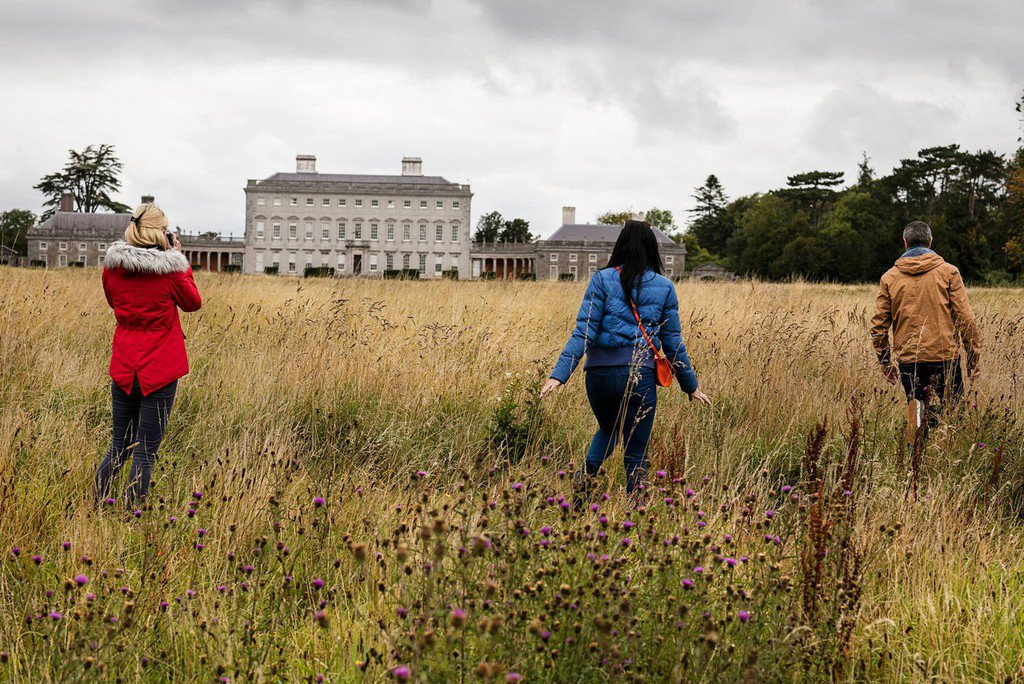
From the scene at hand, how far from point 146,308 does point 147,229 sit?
1.27 feet

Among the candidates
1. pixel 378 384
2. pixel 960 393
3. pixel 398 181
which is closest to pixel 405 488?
pixel 378 384

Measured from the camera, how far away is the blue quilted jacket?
3992 mm

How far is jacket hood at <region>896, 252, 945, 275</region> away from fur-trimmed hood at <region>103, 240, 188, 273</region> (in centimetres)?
463

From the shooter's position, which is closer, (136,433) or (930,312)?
(136,433)

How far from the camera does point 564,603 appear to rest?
2.11 metres

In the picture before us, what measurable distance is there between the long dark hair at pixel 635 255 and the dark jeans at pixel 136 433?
7.62ft

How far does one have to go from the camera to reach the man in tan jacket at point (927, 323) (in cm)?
546

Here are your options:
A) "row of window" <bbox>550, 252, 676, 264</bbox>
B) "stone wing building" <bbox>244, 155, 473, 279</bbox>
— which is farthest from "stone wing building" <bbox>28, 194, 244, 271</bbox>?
"row of window" <bbox>550, 252, 676, 264</bbox>

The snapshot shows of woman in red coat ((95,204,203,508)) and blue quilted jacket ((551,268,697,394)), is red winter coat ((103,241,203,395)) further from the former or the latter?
blue quilted jacket ((551,268,697,394))

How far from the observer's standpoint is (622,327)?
402cm

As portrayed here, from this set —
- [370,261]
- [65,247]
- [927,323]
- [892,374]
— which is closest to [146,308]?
[892,374]

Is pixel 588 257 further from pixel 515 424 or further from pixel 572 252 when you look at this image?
pixel 515 424

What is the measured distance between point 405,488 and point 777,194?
69085 mm

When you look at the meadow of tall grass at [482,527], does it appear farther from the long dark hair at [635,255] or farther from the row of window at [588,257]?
the row of window at [588,257]
